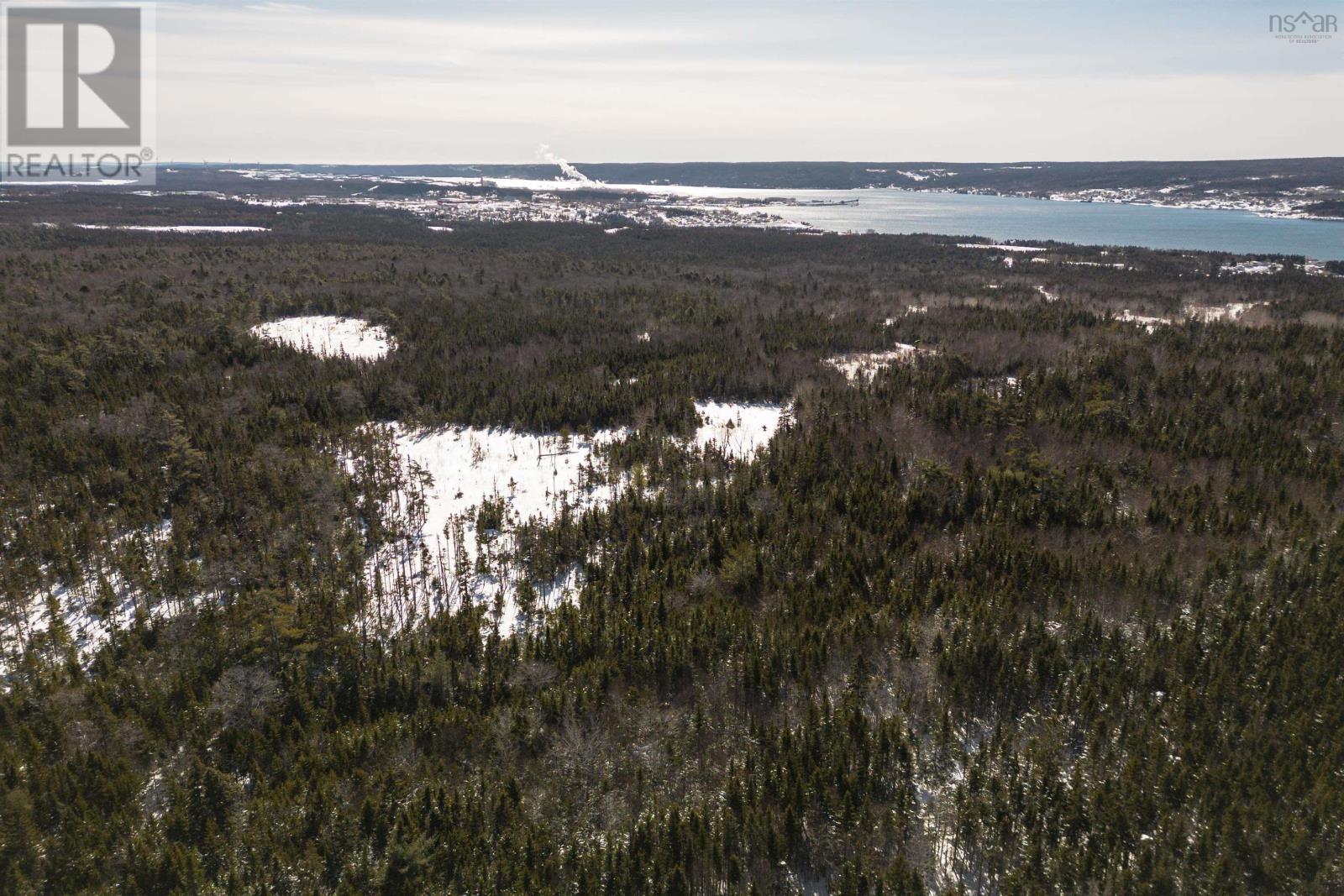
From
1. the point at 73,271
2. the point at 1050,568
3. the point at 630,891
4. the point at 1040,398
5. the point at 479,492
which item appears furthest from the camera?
the point at 73,271

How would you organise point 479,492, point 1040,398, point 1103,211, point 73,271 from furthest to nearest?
1. point 1103,211
2. point 73,271
3. point 1040,398
4. point 479,492

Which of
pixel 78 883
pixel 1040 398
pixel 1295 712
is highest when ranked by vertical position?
pixel 1040 398

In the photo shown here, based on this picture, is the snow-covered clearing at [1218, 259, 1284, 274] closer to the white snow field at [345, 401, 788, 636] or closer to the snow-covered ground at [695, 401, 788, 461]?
the snow-covered ground at [695, 401, 788, 461]

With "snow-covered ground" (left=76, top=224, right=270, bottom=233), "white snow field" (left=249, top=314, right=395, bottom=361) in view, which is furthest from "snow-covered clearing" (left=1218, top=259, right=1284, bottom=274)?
"snow-covered ground" (left=76, top=224, right=270, bottom=233)

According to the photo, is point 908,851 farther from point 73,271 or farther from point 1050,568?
point 73,271

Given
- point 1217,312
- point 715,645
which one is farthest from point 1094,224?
point 715,645

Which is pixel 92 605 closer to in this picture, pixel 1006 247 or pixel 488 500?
pixel 488 500

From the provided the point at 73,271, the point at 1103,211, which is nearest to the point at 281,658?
the point at 73,271
